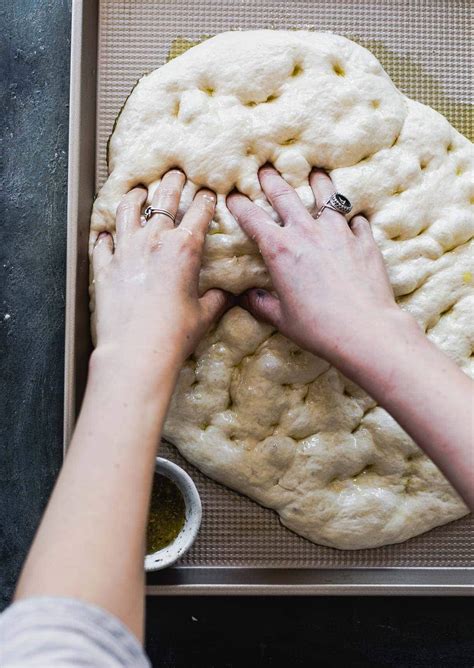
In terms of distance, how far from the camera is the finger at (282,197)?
108cm

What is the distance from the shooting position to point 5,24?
1.44 m

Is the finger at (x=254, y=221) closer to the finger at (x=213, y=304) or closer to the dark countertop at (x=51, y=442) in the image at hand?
the finger at (x=213, y=304)

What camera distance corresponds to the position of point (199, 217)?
43.1 inches

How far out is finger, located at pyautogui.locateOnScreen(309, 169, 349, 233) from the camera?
1082 mm

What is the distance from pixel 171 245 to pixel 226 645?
35.2 inches

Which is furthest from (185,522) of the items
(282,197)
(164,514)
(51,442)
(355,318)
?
(282,197)

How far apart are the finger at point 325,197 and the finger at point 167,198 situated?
0.81 feet

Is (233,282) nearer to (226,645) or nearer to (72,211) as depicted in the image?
(72,211)

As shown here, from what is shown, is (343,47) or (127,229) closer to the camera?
(127,229)

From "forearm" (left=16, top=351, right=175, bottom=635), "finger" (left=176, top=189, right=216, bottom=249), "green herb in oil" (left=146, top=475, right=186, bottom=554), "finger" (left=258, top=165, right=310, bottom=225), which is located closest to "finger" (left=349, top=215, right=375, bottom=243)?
"finger" (left=258, top=165, right=310, bottom=225)

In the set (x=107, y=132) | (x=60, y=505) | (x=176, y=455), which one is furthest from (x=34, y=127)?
(x=60, y=505)

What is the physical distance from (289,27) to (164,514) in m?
1.04

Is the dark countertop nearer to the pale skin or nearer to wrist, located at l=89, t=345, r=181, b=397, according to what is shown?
the pale skin

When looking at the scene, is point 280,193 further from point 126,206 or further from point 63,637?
point 63,637
